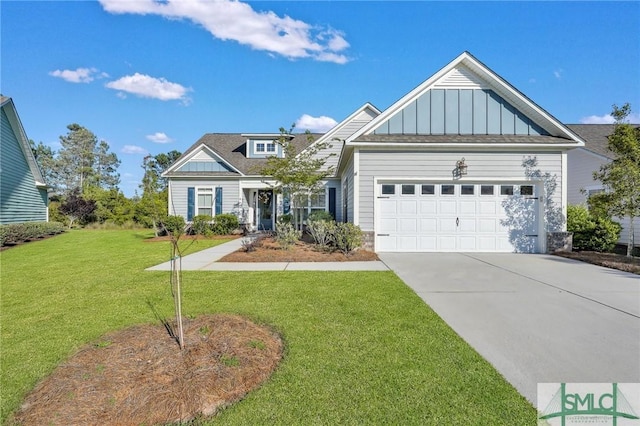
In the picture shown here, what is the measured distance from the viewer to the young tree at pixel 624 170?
815 cm

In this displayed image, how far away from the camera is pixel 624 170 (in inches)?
323

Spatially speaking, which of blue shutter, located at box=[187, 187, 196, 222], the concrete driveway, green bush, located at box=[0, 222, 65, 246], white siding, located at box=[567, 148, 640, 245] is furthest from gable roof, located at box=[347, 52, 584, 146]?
green bush, located at box=[0, 222, 65, 246]

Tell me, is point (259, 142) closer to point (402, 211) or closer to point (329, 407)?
point (402, 211)

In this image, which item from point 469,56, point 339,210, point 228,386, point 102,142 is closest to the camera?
point 228,386

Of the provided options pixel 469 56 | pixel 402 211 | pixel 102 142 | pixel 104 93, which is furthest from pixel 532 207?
pixel 102 142

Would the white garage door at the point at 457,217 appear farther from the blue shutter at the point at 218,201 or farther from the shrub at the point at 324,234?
the blue shutter at the point at 218,201

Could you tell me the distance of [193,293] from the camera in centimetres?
528

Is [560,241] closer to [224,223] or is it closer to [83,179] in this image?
[224,223]

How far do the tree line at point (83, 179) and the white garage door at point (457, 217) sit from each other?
2133 cm

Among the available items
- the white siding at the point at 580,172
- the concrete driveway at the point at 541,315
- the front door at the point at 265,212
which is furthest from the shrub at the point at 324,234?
the white siding at the point at 580,172

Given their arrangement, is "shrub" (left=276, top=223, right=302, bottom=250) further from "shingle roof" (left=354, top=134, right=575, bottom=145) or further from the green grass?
"shingle roof" (left=354, top=134, right=575, bottom=145)

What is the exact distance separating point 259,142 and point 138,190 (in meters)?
16.6

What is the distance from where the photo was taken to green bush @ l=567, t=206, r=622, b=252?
10000 millimetres

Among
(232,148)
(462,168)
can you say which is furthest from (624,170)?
(232,148)
